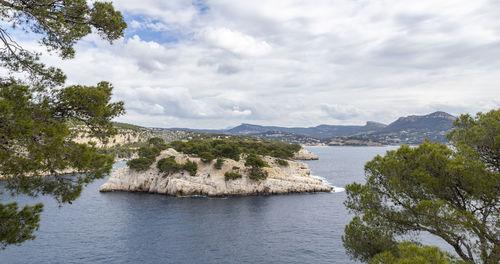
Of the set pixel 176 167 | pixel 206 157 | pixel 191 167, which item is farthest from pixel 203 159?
pixel 176 167

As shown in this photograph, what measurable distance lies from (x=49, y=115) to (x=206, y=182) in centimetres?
A: 5795

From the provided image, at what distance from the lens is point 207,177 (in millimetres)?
66750

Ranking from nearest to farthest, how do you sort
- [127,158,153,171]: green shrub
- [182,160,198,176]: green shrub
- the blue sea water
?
the blue sea water
[182,160,198,176]: green shrub
[127,158,153,171]: green shrub

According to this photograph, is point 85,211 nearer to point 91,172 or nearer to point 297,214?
point 297,214

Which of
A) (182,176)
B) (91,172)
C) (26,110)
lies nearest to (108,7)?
(26,110)

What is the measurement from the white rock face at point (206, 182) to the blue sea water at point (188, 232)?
17.1 feet

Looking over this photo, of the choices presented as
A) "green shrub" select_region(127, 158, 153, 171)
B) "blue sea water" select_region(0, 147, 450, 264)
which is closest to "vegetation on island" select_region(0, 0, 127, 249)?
"blue sea water" select_region(0, 147, 450, 264)

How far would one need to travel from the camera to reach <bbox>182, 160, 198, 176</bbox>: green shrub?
218 feet

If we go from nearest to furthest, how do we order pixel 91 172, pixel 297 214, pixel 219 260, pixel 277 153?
pixel 91 172 < pixel 219 260 < pixel 297 214 < pixel 277 153

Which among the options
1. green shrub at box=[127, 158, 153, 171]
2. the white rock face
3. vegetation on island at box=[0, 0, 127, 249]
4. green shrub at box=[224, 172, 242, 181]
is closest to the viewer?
vegetation on island at box=[0, 0, 127, 249]

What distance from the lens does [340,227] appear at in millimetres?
41375

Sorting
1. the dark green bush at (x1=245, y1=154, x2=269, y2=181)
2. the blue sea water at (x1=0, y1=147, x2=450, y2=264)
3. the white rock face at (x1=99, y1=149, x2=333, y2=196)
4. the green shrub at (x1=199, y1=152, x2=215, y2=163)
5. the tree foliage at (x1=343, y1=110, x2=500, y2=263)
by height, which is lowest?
the blue sea water at (x1=0, y1=147, x2=450, y2=264)

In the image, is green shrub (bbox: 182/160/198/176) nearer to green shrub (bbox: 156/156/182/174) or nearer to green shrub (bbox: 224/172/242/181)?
green shrub (bbox: 156/156/182/174)

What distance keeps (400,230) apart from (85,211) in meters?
51.8
